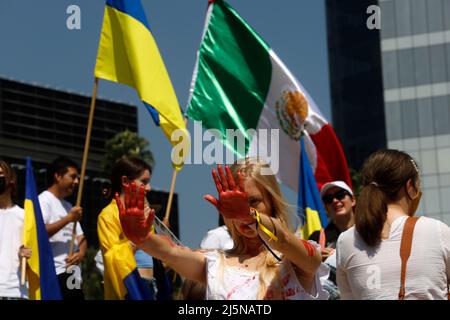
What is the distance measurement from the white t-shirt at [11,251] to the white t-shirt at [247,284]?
11.8 ft

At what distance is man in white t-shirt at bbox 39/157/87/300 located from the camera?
30.4ft

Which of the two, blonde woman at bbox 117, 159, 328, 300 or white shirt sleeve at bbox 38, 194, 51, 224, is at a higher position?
white shirt sleeve at bbox 38, 194, 51, 224

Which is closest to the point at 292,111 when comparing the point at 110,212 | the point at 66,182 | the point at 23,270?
the point at 66,182

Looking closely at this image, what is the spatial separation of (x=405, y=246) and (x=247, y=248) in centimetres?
73

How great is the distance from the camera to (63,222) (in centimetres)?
934

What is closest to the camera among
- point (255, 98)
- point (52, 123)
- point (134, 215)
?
point (134, 215)

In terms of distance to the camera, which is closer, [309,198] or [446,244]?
[446,244]

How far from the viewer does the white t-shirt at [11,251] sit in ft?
28.5

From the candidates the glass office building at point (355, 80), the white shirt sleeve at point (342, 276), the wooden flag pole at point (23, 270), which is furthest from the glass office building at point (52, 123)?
the white shirt sleeve at point (342, 276)

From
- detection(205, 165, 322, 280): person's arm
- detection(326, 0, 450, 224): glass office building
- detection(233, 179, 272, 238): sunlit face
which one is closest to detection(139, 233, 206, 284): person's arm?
detection(233, 179, 272, 238): sunlit face

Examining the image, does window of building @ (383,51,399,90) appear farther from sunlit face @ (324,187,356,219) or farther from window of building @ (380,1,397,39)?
sunlit face @ (324,187,356,219)

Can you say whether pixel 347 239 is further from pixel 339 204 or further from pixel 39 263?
pixel 39 263

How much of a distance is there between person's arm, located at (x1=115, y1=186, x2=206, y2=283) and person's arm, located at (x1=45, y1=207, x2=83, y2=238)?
3903mm
